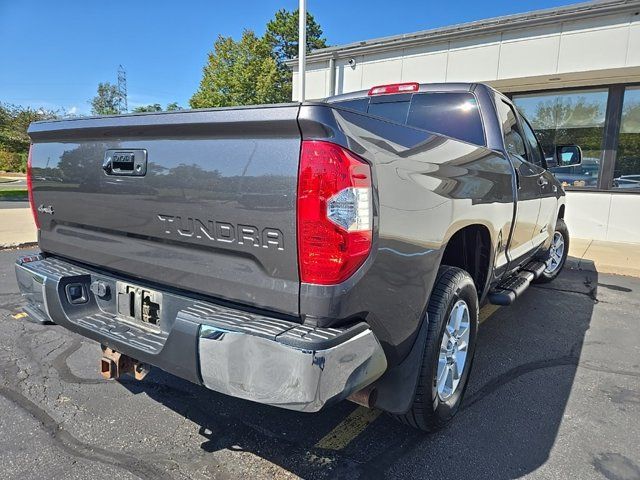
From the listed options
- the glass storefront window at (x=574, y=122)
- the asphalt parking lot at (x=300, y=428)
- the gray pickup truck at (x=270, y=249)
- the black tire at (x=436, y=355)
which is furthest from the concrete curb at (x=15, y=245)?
the glass storefront window at (x=574, y=122)

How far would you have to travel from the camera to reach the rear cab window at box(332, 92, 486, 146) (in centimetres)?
334

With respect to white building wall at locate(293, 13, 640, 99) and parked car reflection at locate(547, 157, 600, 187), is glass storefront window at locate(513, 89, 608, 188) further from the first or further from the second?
white building wall at locate(293, 13, 640, 99)

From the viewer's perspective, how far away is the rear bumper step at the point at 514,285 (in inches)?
130

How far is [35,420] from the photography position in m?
2.52

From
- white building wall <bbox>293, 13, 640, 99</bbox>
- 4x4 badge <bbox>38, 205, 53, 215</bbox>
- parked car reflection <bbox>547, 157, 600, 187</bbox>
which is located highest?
white building wall <bbox>293, 13, 640, 99</bbox>

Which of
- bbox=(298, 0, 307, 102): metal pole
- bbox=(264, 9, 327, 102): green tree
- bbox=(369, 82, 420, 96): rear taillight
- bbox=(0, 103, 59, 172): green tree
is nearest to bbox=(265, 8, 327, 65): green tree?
bbox=(264, 9, 327, 102): green tree

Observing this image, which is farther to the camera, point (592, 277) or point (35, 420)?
point (592, 277)

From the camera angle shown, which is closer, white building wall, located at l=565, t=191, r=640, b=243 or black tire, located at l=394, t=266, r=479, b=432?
black tire, located at l=394, t=266, r=479, b=432

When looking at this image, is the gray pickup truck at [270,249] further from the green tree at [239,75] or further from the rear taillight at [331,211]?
the green tree at [239,75]

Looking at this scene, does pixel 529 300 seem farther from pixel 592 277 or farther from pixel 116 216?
pixel 116 216

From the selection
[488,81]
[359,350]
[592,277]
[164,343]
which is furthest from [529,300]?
[488,81]

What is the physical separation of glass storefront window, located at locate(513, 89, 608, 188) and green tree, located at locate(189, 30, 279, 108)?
2460 centimetres

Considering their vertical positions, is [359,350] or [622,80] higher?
[622,80]

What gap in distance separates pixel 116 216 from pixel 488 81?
28.8 feet
